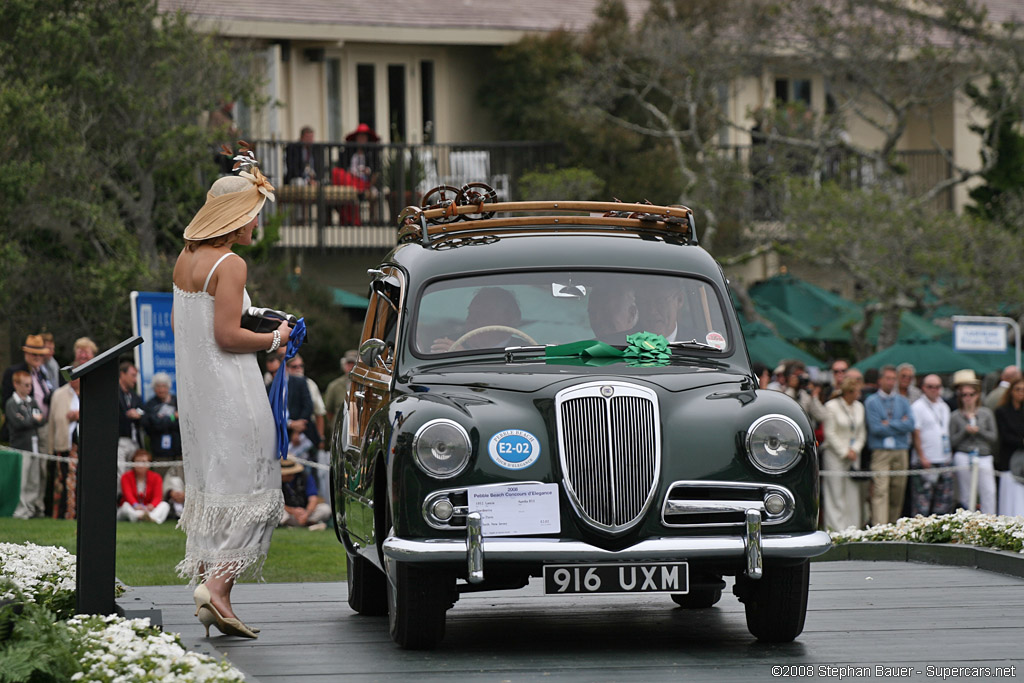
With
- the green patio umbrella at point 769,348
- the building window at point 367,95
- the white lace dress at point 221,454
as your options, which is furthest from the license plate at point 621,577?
the building window at point 367,95

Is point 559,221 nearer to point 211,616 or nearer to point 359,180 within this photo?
point 211,616

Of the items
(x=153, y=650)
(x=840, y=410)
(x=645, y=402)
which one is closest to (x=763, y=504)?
(x=645, y=402)

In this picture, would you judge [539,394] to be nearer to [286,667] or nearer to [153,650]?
[286,667]

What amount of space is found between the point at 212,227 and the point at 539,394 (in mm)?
1849

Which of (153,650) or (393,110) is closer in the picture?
(153,650)

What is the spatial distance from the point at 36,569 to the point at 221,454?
126 cm

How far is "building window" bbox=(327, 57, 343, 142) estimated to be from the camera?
3225 centimetres

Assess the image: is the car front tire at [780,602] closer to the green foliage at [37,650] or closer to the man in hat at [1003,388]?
the green foliage at [37,650]

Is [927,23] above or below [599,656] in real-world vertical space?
above

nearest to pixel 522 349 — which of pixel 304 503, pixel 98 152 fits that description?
pixel 304 503

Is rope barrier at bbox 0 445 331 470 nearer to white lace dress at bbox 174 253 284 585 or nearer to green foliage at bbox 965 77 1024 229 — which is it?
white lace dress at bbox 174 253 284 585

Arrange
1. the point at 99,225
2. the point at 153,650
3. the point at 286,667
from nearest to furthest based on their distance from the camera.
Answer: the point at 153,650, the point at 286,667, the point at 99,225

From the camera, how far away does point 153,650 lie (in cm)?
646

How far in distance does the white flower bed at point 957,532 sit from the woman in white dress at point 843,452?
508cm
